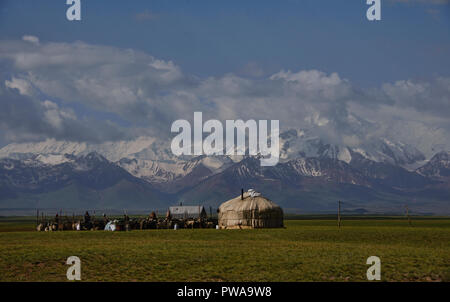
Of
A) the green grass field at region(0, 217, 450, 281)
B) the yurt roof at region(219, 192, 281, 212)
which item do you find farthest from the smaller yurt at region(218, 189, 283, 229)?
the green grass field at region(0, 217, 450, 281)

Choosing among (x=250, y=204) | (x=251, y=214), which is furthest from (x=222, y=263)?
(x=250, y=204)

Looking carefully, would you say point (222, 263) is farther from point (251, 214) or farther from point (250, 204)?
point (250, 204)

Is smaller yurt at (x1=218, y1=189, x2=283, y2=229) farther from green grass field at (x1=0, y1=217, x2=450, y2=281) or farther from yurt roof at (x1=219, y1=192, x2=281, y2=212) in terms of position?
green grass field at (x1=0, y1=217, x2=450, y2=281)

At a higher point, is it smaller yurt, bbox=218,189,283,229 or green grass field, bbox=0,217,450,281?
smaller yurt, bbox=218,189,283,229

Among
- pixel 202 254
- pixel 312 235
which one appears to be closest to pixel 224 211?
pixel 312 235

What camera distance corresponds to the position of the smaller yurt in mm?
91312

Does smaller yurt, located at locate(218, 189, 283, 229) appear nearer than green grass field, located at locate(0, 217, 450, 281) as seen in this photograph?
No

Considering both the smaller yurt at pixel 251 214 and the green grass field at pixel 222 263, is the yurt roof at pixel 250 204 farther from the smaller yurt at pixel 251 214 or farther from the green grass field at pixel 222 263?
the green grass field at pixel 222 263

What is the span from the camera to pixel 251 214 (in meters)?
91.7

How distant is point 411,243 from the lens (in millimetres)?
59344

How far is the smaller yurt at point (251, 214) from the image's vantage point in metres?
91.3

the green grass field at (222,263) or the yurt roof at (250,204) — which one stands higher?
the yurt roof at (250,204)

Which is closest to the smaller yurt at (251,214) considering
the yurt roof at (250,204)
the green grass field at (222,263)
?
the yurt roof at (250,204)
